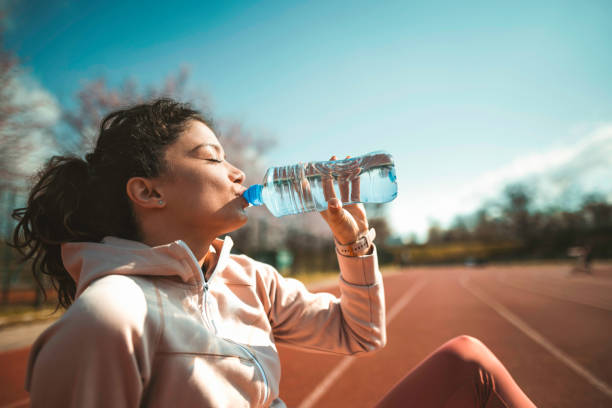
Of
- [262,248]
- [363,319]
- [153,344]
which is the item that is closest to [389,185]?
[363,319]

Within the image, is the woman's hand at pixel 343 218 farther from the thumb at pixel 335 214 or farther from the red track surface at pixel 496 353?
the red track surface at pixel 496 353

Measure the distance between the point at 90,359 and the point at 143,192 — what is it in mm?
784

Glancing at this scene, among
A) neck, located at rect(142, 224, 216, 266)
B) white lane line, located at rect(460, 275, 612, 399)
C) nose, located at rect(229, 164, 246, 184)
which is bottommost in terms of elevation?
white lane line, located at rect(460, 275, 612, 399)

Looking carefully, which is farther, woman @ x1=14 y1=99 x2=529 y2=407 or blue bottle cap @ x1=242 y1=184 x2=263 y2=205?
blue bottle cap @ x1=242 y1=184 x2=263 y2=205

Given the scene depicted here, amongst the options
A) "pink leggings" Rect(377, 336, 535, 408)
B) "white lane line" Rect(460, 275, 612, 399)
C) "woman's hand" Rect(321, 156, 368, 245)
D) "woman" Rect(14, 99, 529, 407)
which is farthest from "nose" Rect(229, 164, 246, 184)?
"white lane line" Rect(460, 275, 612, 399)

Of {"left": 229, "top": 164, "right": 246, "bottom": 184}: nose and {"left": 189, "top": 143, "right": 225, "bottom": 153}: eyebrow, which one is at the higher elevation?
{"left": 189, "top": 143, "right": 225, "bottom": 153}: eyebrow

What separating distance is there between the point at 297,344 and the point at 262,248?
727 inches

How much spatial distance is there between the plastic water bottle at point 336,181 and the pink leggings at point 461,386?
1.08m

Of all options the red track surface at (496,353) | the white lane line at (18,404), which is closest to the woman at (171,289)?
the red track surface at (496,353)

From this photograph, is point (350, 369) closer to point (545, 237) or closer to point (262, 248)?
point (262, 248)

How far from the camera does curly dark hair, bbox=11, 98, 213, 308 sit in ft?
4.98

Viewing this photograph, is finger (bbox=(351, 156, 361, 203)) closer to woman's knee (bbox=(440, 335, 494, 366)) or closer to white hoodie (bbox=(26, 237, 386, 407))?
white hoodie (bbox=(26, 237, 386, 407))

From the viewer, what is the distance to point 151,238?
4.89 feet

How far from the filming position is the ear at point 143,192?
1484mm
